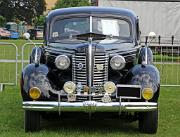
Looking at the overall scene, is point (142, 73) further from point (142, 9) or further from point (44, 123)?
point (142, 9)

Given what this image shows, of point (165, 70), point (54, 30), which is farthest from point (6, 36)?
point (54, 30)

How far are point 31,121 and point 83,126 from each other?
3.88ft

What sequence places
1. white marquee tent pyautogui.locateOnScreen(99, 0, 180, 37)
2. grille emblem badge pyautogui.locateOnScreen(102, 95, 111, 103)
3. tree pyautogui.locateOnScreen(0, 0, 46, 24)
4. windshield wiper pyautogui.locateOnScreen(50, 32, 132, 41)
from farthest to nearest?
tree pyautogui.locateOnScreen(0, 0, 46, 24), white marquee tent pyautogui.locateOnScreen(99, 0, 180, 37), windshield wiper pyautogui.locateOnScreen(50, 32, 132, 41), grille emblem badge pyautogui.locateOnScreen(102, 95, 111, 103)

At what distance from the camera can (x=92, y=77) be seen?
8.52 m

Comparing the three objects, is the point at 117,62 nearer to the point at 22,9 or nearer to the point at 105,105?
the point at 105,105

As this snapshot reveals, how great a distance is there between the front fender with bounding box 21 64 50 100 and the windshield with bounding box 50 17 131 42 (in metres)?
1.30

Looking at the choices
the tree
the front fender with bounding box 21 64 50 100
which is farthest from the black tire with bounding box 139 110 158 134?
the tree

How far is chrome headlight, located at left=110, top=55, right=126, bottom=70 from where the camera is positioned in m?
8.68

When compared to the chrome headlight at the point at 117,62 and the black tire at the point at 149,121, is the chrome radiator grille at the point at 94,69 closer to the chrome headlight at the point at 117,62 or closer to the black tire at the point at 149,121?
the chrome headlight at the point at 117,62

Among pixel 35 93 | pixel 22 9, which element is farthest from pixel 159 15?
pixel 22 9

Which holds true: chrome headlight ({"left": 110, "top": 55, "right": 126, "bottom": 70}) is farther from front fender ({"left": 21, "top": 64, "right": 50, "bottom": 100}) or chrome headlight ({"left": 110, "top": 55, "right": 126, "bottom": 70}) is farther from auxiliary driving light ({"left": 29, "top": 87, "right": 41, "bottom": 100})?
auxiliary driving light ({"left": 29, "top": 87, "right": 41, "bottom": 100})

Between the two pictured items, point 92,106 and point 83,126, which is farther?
point 83,126

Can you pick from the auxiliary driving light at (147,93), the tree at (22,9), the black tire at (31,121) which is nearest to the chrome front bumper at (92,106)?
the auxiliary driving light at (147,93)

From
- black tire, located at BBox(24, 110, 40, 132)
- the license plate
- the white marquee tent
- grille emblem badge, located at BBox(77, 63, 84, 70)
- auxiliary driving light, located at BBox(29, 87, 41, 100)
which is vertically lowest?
black tire, located at BBox(24, 110, 40, 132)
